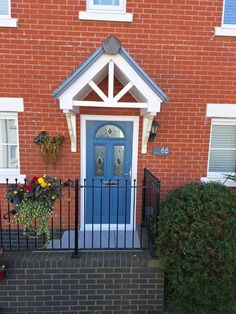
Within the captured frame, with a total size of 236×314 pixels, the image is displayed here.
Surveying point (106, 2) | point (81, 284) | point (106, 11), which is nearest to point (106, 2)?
point (106, 2)

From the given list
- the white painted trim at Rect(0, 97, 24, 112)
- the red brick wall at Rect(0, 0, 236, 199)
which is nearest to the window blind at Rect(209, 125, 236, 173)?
the red brick wall at Rect(0, 0, 236, 199)

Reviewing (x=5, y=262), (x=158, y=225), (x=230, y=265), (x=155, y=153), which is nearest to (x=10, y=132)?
(x=5, y=262)

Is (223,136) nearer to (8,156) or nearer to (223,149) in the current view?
(223,149)

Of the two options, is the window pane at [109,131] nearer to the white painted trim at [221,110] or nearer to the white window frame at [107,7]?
the white painted trim at [221,110]

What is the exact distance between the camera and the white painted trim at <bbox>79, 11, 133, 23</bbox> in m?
3.92

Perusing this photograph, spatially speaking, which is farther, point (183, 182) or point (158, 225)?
point (183, 182)

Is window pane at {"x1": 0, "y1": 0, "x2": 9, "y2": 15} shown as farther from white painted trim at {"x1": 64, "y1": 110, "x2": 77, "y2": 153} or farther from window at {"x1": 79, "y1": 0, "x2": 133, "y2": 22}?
white painted trim at {"x1": 64, "y1": 110, "x2": 77, "y2": 153}

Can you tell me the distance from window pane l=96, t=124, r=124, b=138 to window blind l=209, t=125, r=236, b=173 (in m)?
1.81

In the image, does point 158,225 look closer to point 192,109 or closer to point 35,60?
point 192,109

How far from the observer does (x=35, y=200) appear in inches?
128

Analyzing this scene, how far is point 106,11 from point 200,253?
162 inches

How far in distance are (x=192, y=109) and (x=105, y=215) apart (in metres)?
2.63

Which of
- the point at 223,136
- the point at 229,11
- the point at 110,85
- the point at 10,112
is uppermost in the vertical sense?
the point at 229,11

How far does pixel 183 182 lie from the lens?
4.54m
